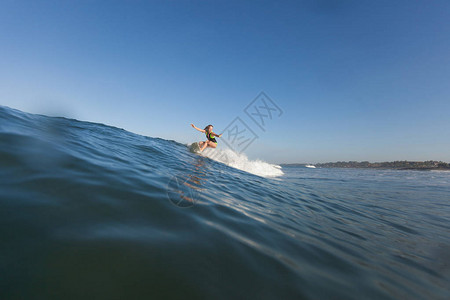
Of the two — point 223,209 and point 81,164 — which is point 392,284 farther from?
point 81,164

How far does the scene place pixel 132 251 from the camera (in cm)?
150

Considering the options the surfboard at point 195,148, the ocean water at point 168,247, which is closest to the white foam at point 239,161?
the surfboard at point 195,148

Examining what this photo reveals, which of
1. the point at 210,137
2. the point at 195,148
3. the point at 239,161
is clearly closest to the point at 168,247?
the point at 210,137

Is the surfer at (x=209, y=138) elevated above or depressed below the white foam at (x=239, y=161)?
above

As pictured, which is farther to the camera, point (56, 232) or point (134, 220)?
point (134, 220)

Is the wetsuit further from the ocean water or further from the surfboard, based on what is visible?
the ocean water

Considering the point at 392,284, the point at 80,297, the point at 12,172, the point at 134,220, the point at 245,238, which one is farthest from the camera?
the point at 12,172

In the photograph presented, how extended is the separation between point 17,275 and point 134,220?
0.96 m

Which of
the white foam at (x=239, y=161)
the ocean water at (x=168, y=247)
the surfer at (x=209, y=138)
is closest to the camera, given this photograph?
the ocean water at (x=168, y=247)

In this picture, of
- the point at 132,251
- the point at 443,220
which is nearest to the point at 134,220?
the point at 132,251

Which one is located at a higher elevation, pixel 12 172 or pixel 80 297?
pixel 12 172

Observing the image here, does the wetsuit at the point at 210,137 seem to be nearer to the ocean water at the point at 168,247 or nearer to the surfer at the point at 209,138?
the surfer at the point at 209,138

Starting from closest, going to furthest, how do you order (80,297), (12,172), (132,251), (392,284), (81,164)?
(80,297) → (132,251) → (392,284) → (12,172) → (81,164)

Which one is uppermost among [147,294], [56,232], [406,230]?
[56,232]
